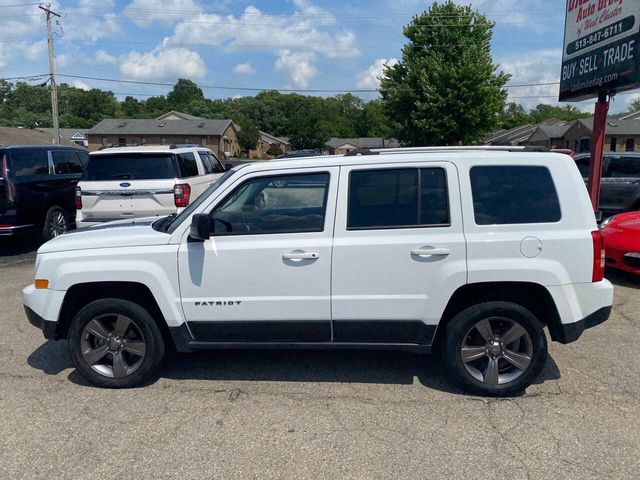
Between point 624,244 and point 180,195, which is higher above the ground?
point 180,195

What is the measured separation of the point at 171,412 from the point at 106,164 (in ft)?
18.9

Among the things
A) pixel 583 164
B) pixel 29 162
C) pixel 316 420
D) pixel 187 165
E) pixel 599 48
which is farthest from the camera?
pixel 583 164

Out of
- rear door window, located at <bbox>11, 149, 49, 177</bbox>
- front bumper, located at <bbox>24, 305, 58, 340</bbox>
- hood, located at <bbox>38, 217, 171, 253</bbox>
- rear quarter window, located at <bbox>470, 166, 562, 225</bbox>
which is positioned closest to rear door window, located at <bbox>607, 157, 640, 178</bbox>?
rear quarter window, located at <bbox>470, 166, 562, 225</bbox>

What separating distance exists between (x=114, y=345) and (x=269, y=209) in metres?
1.64

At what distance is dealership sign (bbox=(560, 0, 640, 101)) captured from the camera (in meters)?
7.75

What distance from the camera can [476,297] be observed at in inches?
149

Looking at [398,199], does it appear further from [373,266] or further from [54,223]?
[54,223]

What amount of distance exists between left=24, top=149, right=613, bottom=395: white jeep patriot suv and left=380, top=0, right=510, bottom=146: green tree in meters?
31.8

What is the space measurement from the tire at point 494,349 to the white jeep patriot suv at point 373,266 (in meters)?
0.01

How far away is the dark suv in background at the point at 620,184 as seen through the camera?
10.4 metres

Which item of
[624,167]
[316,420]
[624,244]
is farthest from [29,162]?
[624,167]

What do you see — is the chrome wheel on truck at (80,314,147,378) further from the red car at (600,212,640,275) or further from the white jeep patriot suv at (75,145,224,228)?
the red car at (600,212,640,275)

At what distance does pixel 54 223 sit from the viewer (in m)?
9.54

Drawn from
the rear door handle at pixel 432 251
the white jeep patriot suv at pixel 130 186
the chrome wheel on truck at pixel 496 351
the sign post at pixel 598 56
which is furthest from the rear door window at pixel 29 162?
the sign post at pixel 598 56
